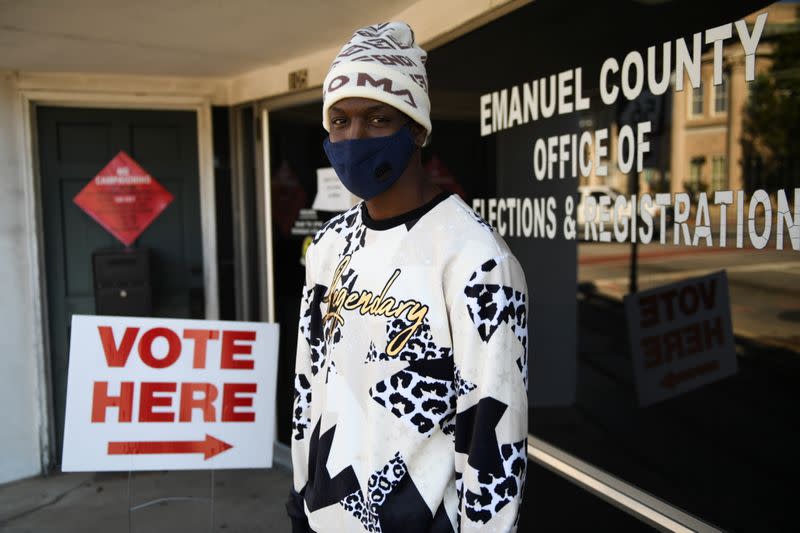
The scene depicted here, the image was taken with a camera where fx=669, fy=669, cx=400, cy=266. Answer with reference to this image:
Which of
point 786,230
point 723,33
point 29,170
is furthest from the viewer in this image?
point 29,170

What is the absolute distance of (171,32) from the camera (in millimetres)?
3330

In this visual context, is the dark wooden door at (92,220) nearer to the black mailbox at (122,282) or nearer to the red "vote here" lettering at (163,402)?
the black mailbox at (122,282)

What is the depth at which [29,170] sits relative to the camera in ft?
14.1

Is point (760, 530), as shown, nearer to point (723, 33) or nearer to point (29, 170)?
point (723, 33)

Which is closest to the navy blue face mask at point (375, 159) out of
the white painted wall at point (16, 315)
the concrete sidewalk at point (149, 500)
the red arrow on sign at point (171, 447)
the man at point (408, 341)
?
the man at point (408, 341)

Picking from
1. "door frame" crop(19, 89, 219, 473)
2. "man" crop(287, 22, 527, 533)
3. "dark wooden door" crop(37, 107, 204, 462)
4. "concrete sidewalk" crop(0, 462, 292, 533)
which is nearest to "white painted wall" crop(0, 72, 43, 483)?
"door frame" crop(19, 89, 219, 473)

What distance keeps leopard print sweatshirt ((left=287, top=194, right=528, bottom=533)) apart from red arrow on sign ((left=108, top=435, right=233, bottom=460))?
1.44 meters

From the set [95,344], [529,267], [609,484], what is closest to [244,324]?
[95,344]

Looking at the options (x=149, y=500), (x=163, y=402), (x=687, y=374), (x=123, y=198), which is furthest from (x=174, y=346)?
(x=687, y=374)

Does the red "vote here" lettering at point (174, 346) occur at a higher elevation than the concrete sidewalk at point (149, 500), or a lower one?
higher

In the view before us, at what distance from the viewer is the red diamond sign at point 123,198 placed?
14.8 ft

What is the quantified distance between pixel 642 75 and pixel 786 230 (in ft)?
2.32

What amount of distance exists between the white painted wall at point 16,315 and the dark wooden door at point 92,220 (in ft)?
0.47

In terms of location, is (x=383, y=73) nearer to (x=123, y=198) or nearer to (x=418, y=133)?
(x=418, y=133)
